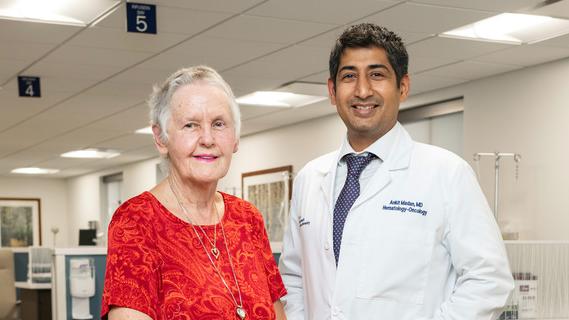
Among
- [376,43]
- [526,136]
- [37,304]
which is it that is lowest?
[37,304]

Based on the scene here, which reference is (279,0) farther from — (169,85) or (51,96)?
(51,96)

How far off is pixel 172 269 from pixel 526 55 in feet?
14.6

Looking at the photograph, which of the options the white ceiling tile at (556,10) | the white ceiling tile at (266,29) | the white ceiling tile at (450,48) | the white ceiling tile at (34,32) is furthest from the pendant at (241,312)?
the white ceiling tile at (450,48)

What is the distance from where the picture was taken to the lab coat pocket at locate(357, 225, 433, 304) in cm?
176

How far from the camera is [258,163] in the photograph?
31.3 feet

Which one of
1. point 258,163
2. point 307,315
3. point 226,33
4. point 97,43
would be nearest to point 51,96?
point 97,43

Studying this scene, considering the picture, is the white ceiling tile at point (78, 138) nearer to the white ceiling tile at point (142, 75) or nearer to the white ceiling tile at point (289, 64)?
the white ceiling tile at point (142, 75)

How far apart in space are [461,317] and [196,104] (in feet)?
2.42

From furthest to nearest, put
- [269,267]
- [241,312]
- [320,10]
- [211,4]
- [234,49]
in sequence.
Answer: [234,49] → [320,10] → [211,4] → [269,267] → [241,312]

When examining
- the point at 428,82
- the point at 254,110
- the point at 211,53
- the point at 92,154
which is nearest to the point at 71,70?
the point at 211,53

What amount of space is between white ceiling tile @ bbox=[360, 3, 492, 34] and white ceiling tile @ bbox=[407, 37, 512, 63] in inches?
13.2

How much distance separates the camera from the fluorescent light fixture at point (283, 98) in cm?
685

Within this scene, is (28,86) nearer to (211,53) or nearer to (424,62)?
(211,53)

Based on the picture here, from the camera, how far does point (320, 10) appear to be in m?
4.21
